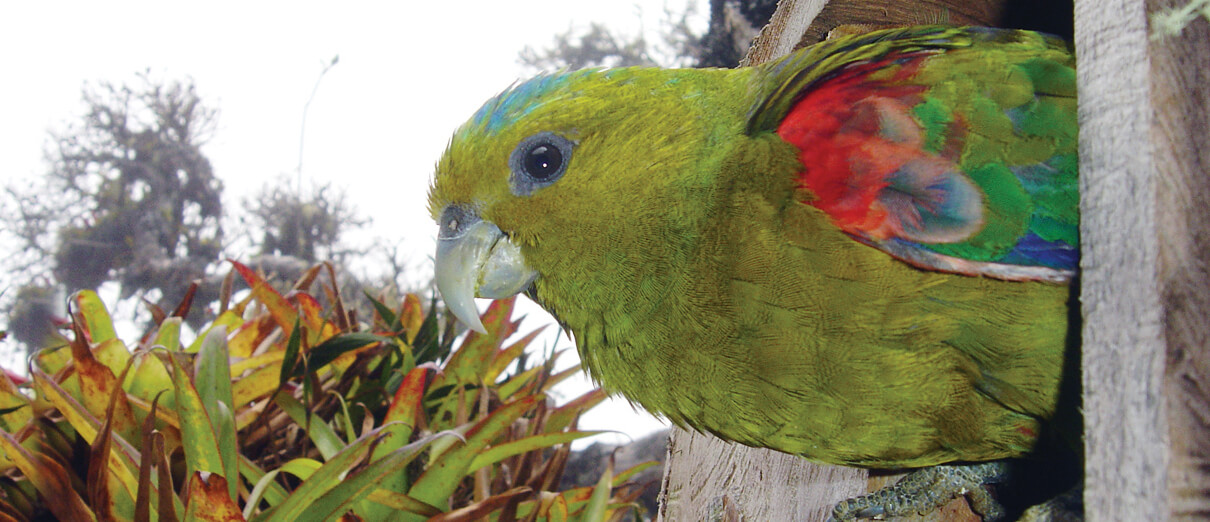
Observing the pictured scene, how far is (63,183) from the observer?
158 inches

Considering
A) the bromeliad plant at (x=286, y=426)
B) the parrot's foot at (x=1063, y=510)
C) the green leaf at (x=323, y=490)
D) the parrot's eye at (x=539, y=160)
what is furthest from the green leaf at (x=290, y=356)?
the parrot's foot at (x=1063, y=510)

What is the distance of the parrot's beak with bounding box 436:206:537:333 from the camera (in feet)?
3.21

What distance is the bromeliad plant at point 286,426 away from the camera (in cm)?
111

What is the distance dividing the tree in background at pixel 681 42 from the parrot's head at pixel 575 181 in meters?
1.26

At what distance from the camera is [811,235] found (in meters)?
0.82

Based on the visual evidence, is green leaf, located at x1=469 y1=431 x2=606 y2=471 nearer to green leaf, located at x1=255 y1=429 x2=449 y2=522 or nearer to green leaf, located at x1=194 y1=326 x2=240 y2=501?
green leaf, located at x1=255 y1=429 x2=449 y2=522

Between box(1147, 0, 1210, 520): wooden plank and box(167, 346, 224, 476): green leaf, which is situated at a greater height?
box(1147, 0, 1210, 520): wooden plank

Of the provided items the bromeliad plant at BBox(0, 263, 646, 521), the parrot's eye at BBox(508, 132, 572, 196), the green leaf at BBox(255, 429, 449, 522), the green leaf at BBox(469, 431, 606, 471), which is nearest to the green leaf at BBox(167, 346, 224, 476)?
the bromeliad plant at BBox(0, 263, 646, 521)

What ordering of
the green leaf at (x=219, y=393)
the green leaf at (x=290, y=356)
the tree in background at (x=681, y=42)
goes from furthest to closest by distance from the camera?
1. the tree in background at (x=681, y=42)
2. the green leaf at (x=290, y=356)
3. the green leaf at (x=219, y=393)

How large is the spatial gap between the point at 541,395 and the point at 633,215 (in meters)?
0.67

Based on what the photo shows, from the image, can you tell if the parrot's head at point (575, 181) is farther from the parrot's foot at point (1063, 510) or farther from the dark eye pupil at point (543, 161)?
the parrot's foot at point (1063, 510)

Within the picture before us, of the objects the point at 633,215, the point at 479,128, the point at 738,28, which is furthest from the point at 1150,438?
the point at 738,28

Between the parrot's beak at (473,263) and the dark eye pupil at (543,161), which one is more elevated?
the dark eye pupil at (543,161)

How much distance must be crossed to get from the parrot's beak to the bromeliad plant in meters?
0.28
